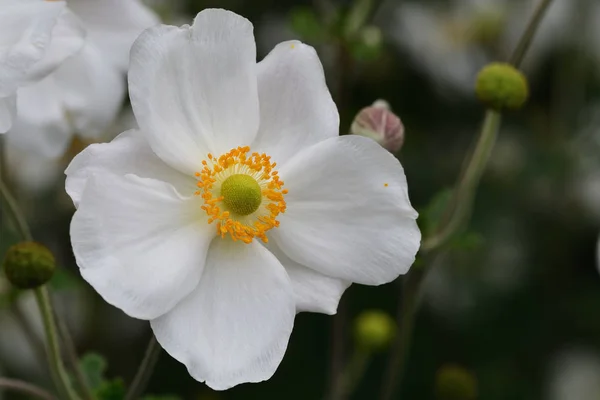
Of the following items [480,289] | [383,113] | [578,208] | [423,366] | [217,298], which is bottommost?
[423,366]

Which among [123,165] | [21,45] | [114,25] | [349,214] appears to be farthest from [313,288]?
[114,25]

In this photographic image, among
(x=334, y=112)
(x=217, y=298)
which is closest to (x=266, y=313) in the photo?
(x=217, y=298)

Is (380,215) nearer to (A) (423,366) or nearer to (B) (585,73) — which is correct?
(A) (423,366)

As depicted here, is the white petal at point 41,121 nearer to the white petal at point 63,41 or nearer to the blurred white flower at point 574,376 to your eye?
the white petal at point 63,41

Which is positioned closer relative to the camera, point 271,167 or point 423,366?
point 271,167

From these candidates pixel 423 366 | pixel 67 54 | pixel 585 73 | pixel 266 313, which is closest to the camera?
pixel 266 313

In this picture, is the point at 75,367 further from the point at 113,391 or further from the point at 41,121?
the point at 41,121
